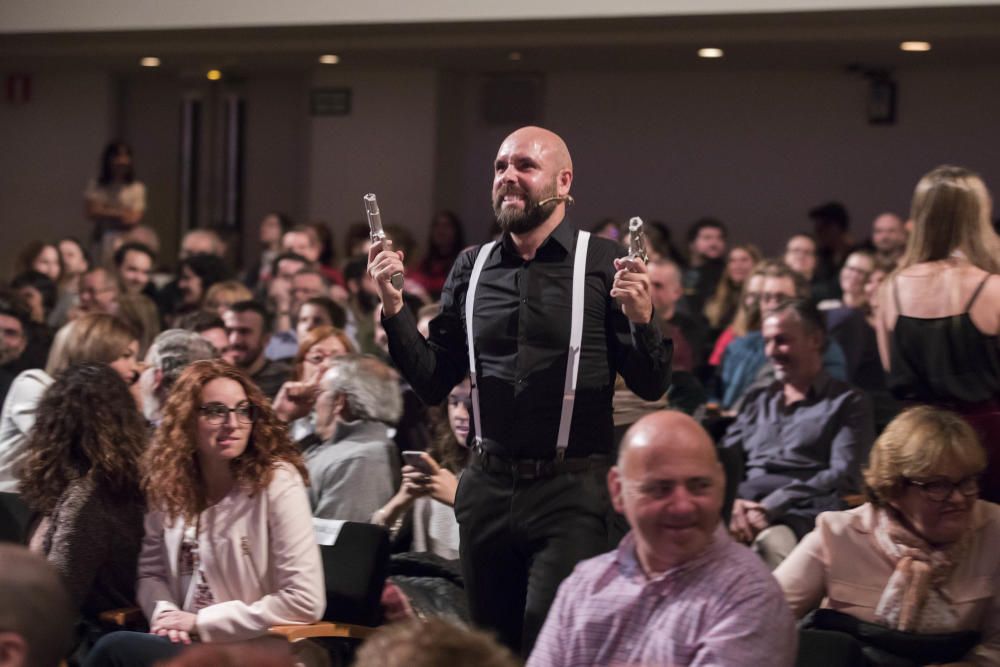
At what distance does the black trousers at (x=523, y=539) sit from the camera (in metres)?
2.88

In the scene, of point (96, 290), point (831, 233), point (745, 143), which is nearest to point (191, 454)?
point (96, 290)

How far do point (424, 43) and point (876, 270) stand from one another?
3731mm

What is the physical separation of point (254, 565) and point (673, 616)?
1.36 m

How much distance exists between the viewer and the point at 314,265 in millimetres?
7590

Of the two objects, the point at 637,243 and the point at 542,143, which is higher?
the point at 542,143

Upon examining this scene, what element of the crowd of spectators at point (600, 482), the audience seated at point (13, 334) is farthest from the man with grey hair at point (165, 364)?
the audience seated at point (13, 334)

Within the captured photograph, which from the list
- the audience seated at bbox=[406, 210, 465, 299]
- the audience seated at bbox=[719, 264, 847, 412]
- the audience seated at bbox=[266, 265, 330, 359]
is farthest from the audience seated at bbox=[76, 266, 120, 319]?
the audience seated at bbox=[719, 264, 847, 412]

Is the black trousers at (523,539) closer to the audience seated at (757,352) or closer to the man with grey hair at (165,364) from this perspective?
the man with grey hair at (165,364)

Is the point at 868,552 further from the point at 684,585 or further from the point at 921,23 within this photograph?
the point at 921,23

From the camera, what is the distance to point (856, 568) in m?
3.09

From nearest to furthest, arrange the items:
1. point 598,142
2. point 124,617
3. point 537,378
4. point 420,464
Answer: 1. point 537,378
2. point 124,617
3. point 420,464
4. point 598,142

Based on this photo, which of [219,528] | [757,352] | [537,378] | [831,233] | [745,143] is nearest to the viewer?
[537,378]

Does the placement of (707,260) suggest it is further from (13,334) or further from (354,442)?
(354,442)

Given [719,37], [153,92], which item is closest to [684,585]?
[719,37]
